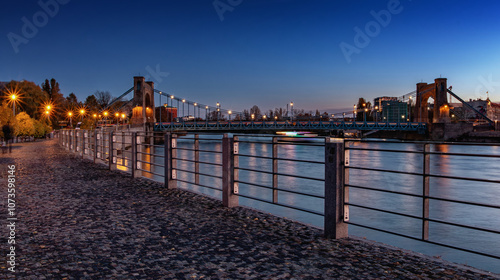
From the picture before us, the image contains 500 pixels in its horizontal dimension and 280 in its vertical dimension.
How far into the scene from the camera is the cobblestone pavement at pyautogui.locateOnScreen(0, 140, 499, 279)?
11.2ft

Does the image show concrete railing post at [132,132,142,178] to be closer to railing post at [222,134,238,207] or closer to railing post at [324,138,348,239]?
railing post at [222,134,238,207]

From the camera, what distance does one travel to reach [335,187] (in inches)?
177

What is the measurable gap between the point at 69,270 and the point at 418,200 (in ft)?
48.3

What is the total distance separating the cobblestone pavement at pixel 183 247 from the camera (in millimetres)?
3416

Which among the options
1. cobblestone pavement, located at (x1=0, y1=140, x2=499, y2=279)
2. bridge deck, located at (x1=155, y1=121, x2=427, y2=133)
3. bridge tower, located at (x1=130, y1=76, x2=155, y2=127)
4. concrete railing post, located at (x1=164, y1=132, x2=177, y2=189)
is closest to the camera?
cobblestone pavement, located at (x1=0, y1=140, x2=499, y2=279)

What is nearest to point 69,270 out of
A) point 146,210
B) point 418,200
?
point 146,210

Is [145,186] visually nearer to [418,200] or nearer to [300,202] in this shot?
[300,202]

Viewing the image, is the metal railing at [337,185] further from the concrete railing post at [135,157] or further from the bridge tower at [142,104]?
the bridge tower at [142,104]

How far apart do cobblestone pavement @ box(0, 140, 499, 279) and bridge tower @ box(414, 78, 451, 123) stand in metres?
68.9

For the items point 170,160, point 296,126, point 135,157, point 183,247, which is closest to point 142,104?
point 296,126

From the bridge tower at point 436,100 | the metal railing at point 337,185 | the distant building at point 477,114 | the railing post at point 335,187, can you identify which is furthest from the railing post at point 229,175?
the distant building at point 477,114

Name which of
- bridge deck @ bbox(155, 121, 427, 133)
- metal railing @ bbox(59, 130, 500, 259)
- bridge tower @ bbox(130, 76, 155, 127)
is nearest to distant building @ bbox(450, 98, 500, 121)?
bridge deck @ bbox(155, 121, 427, 133)

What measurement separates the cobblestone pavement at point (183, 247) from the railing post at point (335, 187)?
0.57 feet

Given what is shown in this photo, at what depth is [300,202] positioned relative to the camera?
14445mm
